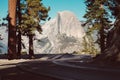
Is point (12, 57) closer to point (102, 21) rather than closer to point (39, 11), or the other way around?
point (39, 11)

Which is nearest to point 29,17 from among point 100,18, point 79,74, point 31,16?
point 31,16

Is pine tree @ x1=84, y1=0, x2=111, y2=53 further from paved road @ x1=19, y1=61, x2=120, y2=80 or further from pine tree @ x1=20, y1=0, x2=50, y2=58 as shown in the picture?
paved road @ x1=19, y1=61, x2=120, y2=80

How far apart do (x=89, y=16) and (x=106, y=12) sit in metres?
3.49

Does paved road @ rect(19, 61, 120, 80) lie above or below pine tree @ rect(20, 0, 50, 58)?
below

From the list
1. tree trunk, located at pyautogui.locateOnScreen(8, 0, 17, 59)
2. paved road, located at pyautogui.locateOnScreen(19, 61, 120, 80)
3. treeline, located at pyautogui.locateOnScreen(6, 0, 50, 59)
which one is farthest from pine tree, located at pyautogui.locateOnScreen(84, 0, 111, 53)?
paved road, located at pyautogui.locateOnScreen(19, 61, 120, 80)

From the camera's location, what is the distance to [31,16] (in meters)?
47.5


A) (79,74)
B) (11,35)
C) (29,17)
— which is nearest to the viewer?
(79,74)

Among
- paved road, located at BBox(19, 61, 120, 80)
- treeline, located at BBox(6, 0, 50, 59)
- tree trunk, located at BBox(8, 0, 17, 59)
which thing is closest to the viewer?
paved road, located at BBox(19, 61, 120, 80)

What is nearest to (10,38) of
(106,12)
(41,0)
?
(41,0)

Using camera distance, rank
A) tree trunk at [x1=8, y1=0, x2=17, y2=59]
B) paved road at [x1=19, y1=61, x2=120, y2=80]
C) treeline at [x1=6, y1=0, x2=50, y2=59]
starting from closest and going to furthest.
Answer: paved road at [x1=19, y1=61, x2=120, y2=80], tree trunk at [x1=8, y1=0, x2=17, y2=59], treeline at [x1=6, y1=0, x2=50, y2=59]

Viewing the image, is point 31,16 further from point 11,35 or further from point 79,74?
point 79,74

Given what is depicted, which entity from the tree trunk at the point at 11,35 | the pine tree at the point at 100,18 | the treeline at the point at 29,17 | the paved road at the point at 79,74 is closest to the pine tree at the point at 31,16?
the treeline at the point at 29,17

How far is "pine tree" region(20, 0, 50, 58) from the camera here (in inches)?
1842

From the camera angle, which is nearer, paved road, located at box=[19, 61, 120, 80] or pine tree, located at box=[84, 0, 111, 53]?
paved road, located at box=[19, 61, 120, 80]
